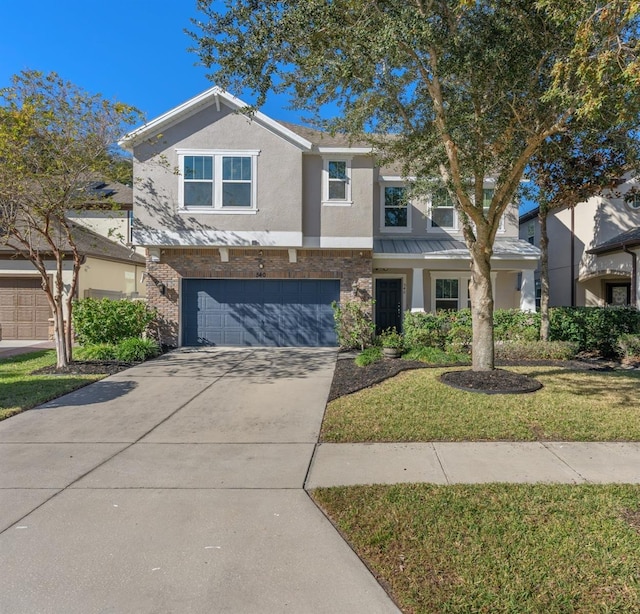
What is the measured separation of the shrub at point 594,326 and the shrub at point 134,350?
11056mm

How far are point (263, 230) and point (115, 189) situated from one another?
452 inches

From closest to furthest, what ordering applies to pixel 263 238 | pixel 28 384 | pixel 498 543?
pixel 498 543
pixel 28 384
pixel 263 238

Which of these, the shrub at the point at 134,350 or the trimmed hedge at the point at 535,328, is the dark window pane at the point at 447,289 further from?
the shrub at the point at 134,350

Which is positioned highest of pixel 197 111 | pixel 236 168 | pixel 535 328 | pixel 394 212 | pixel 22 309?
pixel 197 111

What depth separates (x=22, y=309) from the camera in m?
14.8

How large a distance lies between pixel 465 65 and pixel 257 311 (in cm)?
870

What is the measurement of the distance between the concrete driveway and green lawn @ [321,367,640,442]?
2.47 ft

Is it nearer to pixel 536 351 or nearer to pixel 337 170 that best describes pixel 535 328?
pixel 536 351

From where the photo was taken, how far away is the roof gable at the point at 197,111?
37.8 feet

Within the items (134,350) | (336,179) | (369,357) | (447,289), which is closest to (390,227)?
(447,289)

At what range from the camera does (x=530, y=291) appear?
1310 cm

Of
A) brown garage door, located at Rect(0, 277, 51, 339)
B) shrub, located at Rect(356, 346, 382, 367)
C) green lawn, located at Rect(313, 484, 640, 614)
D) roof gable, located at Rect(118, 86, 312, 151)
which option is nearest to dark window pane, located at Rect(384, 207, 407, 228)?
roof gable, located at Rect(118, 86, 312, 151)

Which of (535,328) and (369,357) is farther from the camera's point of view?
(535,328)

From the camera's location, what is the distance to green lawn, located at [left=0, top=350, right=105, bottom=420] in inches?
269
